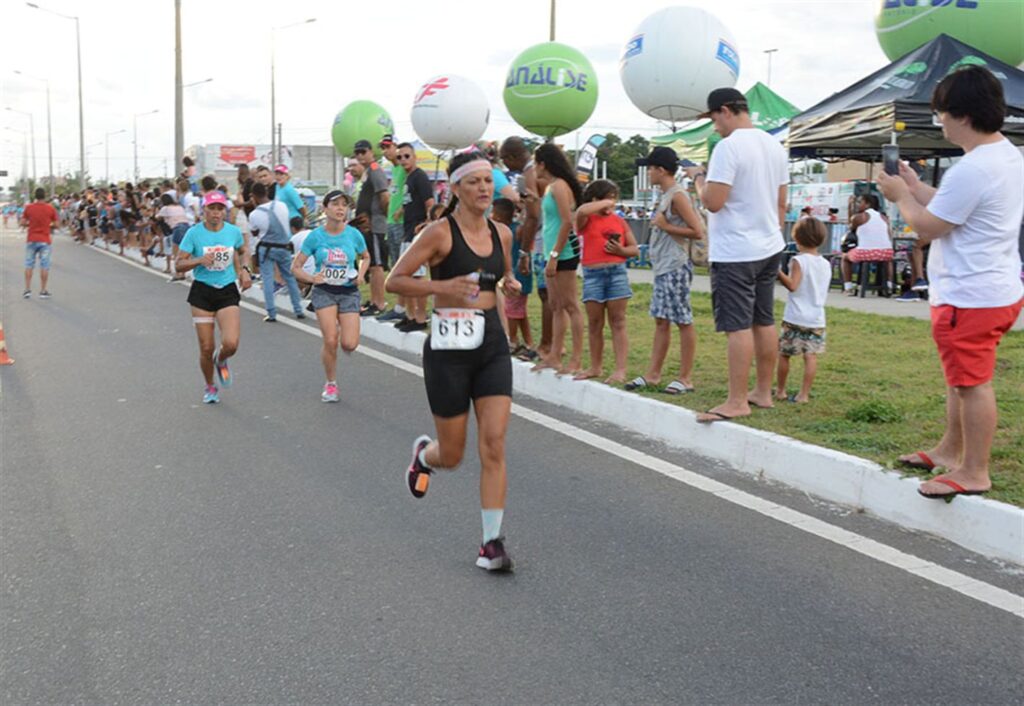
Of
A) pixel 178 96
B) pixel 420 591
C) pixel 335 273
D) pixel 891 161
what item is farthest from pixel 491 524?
pixel 178 96

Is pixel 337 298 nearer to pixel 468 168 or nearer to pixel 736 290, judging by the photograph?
pixel 736 290

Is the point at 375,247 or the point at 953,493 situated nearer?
the point at 953,493

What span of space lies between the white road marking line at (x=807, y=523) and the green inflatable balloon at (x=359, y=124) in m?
19.6

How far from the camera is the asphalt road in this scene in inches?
142

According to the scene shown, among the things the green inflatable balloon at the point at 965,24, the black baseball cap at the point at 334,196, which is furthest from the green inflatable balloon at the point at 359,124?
the black baseball cap at the point at 334,196

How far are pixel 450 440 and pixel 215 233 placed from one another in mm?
4858

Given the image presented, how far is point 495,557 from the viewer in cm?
466

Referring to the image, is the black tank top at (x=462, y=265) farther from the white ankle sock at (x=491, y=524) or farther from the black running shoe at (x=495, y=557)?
the black running shoe at (x=495, y=557)

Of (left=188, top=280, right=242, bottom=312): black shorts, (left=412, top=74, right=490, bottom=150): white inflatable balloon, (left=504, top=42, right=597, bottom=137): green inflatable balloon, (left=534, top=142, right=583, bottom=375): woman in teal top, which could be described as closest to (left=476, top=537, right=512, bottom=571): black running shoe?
(left=534, top=142, right=583, bottom=375): woman in teal top

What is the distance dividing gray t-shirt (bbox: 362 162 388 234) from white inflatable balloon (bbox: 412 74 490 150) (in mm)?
7415

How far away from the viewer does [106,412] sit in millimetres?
8398

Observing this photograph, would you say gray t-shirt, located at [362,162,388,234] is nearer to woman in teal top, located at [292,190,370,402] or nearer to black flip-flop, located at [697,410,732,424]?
woman in teal top, located at [292,190,370,402]

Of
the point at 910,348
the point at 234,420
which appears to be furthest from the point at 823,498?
the point at 910,348

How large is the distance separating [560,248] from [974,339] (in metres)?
4.12
